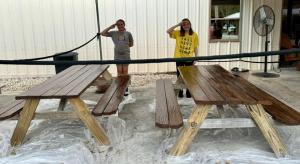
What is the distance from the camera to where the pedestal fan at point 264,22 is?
7016mm

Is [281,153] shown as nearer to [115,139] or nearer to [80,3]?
[115,139]

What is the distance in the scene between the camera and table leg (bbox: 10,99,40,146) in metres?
3.14

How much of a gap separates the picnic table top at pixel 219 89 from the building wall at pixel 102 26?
3.75 meters

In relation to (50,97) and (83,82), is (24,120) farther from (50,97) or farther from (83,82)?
(83,82)

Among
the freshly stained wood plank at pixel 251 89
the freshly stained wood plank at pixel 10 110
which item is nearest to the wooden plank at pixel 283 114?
the freshly stained wood plank at pixel 251 89

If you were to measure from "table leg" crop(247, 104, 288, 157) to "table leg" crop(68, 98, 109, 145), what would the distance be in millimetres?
Answer: 1448

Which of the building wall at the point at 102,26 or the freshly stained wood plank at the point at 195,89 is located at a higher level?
the building wall at the point at 102,26

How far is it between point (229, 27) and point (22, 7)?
16.8ft

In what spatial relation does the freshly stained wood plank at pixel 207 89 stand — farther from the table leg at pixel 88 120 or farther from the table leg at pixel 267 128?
the table leg at pixel 88 120

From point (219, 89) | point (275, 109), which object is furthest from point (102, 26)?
point (275, 109)

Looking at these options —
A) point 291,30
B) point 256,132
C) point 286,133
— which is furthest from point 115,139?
point 291,30

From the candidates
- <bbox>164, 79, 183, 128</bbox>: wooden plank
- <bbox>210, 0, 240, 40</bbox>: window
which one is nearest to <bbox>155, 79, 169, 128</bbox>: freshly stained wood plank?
<bbox>164, 79, 183, 128</bbox>: wooden plank

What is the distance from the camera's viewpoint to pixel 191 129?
290cm

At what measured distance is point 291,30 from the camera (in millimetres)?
8438
